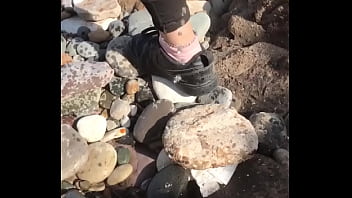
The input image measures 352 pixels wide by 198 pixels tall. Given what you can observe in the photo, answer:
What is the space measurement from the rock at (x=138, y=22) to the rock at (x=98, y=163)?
1.31ft

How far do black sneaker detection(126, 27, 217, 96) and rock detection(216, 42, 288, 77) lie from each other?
0.09 meters

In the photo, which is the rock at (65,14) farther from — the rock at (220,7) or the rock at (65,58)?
the rock at (220,7)

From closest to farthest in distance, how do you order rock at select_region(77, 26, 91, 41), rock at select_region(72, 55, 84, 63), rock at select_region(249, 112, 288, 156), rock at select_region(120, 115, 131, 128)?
rock at select_region(249, 112, 288, 156) → rock at select_region(120, 115, 131, 128) → rock at select_region(72, 55, 84, 63) → rock at select_region(77, 26, 91, 41)

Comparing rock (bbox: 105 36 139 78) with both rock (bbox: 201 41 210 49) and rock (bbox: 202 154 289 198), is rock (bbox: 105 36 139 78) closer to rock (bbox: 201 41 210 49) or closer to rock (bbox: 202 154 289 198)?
rock (bbox: 201 41 210 49)

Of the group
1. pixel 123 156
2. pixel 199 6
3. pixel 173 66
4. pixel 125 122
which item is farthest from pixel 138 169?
pixel 199 6

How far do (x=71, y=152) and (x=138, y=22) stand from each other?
503 mm

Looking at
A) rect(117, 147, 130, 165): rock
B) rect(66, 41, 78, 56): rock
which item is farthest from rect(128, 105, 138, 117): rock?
rect(66, 41, 78, 56): rock

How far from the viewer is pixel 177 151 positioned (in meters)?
1.22

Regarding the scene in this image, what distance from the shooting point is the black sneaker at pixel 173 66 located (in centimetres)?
137

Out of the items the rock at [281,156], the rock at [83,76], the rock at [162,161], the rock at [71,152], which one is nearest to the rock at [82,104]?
the rock at [83,76]

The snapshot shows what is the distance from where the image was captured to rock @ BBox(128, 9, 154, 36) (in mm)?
1596
